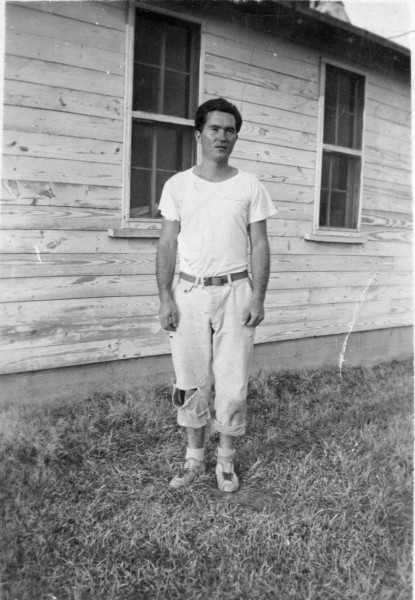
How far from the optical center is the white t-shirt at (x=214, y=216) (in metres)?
2.87

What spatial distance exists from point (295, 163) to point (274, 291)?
4.06 feet

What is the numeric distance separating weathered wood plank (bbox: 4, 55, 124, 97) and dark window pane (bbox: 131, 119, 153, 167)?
28cm

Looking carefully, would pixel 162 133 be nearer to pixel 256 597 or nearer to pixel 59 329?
pixel 59 329

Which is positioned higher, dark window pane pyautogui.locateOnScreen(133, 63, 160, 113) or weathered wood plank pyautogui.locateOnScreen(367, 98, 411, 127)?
weathered wood plank pyautogui.locateOnScreen(367, 98, 411, 127)

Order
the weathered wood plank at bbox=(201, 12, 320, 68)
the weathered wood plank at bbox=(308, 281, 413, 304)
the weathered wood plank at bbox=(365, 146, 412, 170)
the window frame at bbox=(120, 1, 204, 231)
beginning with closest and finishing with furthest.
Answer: the window frame at bbox=(120, 1, 204, 231) → the weathered wood plank at bbox=(201, 12, 320, 68) → the weathered wood plank at bbox=(308, 281, 413, 304) → the weathered wood plank at bbox=(365, 146, 412, 170)

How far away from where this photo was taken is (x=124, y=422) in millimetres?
3869

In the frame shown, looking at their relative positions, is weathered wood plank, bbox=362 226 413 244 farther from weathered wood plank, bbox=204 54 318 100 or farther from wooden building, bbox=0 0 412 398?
weathered wood plank, bbox=204 54 318 100

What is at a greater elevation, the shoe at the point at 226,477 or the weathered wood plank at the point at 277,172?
the weathered wood plank at the point at 277,172

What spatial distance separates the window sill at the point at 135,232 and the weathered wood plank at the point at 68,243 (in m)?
0.06

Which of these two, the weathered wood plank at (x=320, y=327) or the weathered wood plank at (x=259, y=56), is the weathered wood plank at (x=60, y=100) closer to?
the weathered wood plank at (x=259, y=56)

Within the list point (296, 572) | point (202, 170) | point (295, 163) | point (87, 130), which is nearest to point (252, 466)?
point (296, 572)

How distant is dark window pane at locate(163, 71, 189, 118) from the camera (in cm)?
415

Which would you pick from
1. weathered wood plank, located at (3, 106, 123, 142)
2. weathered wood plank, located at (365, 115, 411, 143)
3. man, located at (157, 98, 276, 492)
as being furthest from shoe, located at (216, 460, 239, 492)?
weathered wood plank, located at (365, 115, 411, 143)

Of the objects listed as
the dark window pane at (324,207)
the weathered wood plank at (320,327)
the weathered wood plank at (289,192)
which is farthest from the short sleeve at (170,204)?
the dark window pane at (324,207)
